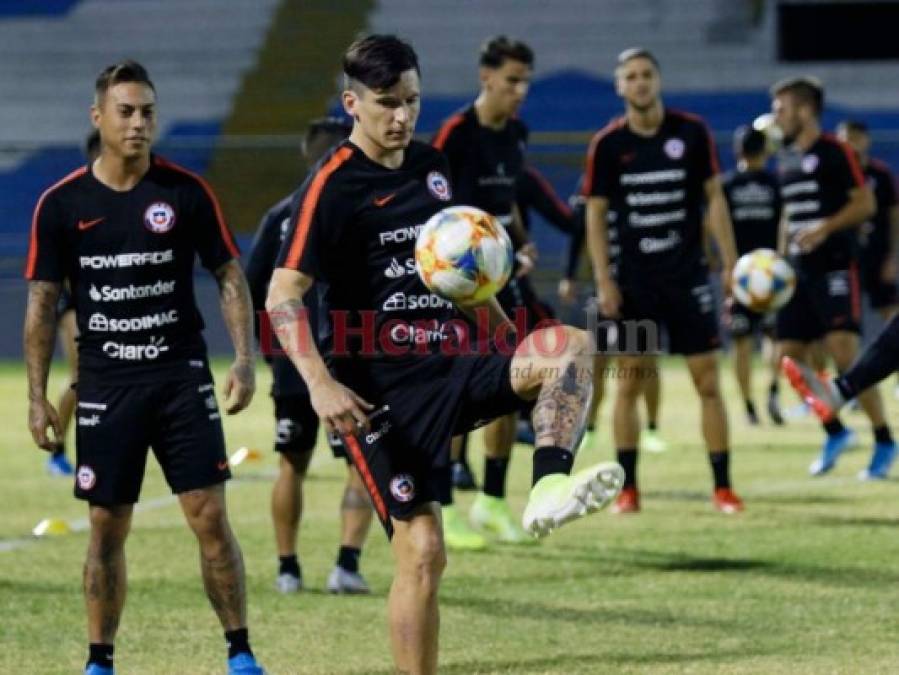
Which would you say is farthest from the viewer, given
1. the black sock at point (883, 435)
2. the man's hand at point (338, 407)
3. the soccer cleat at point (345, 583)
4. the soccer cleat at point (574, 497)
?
the black sock at point (883, 435)

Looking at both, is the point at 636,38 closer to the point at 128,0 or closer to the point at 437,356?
the point at 128,0

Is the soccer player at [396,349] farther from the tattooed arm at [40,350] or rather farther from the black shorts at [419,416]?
the tattooed arm at [40,350]

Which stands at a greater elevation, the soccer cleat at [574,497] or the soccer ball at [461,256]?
the soccer ball at [461,256]

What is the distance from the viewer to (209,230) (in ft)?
21.5

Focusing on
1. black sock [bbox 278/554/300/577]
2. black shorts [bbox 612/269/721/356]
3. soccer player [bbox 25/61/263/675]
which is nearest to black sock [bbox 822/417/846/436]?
black shorts [bbox 612/269/721/356]

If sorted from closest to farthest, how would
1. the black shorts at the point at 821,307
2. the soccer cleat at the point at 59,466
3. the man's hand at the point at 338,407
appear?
1. the man's hand at the point at 338,407
2. the black shorts at the point at 821,307
3. the soccer cleat at the point at 59,466

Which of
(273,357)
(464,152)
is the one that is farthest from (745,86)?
(273,357)

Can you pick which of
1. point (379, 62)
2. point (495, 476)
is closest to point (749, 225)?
point (495, 476)

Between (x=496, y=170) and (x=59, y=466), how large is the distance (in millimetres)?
4709

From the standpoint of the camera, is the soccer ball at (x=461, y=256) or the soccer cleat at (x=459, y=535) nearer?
the soccer ball at (x=461, y=256)

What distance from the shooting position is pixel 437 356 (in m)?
5.91

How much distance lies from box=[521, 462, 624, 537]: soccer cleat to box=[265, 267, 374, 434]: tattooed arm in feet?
2.15

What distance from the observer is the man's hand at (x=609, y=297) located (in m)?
10.8

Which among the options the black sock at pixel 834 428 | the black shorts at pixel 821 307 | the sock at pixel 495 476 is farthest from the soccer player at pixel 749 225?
the sock at pixel 495 476
